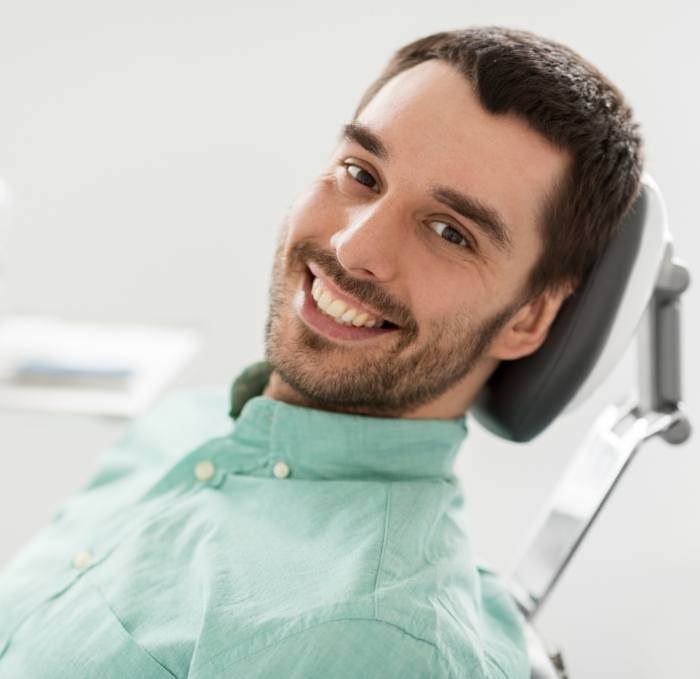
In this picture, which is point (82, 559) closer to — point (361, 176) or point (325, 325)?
point (325, 325)

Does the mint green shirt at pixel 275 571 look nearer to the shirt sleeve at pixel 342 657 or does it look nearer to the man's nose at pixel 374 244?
the shirt sleeve at pixel 342 657

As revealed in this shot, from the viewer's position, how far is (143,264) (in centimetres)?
212

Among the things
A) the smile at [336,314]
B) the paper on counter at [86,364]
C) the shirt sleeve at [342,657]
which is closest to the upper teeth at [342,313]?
the smile at [336,314]

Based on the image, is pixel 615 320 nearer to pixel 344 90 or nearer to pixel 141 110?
pixel 344 90

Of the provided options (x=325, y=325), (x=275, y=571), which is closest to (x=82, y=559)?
(x=275, y=571)

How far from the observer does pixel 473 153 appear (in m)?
1.05

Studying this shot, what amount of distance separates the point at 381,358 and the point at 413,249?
129 millimetres

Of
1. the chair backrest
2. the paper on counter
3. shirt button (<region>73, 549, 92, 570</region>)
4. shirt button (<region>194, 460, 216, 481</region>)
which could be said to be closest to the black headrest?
the chair backrest

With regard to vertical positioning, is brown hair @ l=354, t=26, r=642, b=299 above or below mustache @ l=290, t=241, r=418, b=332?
above

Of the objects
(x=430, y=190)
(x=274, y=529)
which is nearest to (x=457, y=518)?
(x=274, y=529)

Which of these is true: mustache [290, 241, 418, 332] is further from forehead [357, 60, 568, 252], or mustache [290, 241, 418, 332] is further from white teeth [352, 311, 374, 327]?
forehead [357, 60, 568, 252]

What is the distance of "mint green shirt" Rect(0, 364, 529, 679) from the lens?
0.86 meters

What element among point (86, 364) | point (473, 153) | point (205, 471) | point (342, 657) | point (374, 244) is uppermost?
point (473, 153)

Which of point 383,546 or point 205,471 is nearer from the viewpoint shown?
point 383,546
